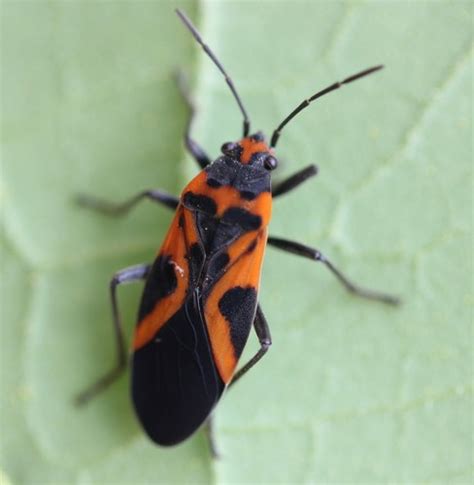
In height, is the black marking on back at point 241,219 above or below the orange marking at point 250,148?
Result: below

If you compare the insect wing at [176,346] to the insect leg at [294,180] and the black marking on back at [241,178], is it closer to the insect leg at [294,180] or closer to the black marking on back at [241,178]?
the black marking on back at [241,178]

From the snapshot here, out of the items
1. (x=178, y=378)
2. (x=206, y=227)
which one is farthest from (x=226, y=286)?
(x=178, y=378)

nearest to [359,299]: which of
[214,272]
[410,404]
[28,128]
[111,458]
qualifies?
[410,404]

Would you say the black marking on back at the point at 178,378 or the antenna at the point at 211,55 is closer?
the black marking on back at the point at 178,378

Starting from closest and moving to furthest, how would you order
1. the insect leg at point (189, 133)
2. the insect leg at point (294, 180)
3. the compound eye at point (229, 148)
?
1. the compound eye at point (229, 148)
2. the insect leg at point (294, 180)
3. the insect leg at point (189, 133)

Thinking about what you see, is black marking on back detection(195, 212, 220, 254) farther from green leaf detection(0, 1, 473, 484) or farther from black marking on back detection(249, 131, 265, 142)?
green leaf detection(0, 1, 473, 484)

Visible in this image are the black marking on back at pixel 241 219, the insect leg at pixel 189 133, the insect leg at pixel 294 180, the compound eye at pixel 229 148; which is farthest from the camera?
the insect leg at pixel 189 133

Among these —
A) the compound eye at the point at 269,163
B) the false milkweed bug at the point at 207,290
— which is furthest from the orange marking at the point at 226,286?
the compound eye at the point at 269,163

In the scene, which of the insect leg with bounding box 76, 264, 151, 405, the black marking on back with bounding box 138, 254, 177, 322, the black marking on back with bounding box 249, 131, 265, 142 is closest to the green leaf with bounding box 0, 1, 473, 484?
the insect leg with bounding box 76, 264, 151, 405
